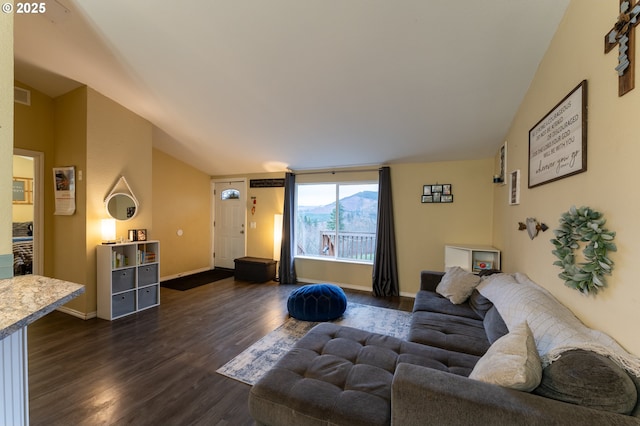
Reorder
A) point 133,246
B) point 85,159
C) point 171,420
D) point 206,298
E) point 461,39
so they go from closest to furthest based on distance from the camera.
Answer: point 171,420, point 461,39, point 85,159, point 133,246, point 206,298

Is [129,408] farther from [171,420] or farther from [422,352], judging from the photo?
[422,352]

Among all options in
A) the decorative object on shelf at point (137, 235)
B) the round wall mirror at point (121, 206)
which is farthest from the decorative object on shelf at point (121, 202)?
the decorative object on shelf at point (137, 235)

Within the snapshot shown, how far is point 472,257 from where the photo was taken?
3496 millimetres

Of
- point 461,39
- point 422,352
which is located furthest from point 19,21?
point 422,352

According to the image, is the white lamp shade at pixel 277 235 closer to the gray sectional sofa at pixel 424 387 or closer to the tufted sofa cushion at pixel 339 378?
the gray sectional sofa at pixel 424 387

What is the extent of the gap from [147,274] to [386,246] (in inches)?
141

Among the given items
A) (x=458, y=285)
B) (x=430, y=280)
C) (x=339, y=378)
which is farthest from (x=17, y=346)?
(x=430, y=280)

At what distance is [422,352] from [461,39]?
2.27m

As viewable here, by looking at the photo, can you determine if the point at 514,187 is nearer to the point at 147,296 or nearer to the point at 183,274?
the point at 147,296

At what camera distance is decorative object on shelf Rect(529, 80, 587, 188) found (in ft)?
4.72

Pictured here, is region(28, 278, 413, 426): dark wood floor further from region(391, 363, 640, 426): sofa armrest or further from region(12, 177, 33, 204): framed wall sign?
region(12, 177, 33, 204): framed wall sign

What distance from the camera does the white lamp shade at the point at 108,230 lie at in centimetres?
332

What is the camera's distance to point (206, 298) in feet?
12.9

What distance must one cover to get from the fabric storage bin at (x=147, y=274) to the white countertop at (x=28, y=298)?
2379 millimetres
